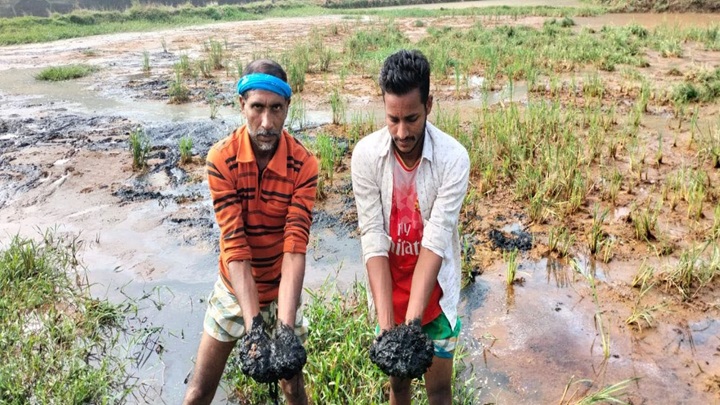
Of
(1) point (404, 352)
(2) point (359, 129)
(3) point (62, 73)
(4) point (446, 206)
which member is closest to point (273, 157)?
(4) point (446, 206)

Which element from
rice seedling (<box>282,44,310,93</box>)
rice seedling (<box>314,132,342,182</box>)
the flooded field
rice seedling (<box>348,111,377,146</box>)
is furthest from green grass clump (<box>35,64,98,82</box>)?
rice seedling (<box>314,132,342,182</box>)

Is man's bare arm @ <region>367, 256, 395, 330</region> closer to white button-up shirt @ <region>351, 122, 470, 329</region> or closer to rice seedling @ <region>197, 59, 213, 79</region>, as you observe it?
white button-up shirt @ <region>351, 122, 470, 329</region>

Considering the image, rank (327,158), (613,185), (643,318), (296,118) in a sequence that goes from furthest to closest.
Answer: (296,118) < (327,158) < (613,185) < (643,318)

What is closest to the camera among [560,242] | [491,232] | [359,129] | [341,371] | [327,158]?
[341,371]

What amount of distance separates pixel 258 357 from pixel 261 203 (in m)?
0.66

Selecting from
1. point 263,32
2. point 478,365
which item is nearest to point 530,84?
point 478,365

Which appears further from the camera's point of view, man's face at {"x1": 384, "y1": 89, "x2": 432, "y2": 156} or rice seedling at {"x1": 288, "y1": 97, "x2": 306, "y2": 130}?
rice seedling at {"x1": 288, "y1": 97, "x2": 306, "y2": 130}

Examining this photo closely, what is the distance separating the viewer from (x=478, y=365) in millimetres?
3066

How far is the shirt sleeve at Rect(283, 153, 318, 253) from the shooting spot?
7.00 ft

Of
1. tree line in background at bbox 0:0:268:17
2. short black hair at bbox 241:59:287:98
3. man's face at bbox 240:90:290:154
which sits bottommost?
man's face at bbox 240:90:290:154

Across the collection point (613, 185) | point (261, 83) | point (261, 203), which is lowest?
point (613, 185)

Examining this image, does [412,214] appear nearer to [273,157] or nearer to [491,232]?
[273,157]

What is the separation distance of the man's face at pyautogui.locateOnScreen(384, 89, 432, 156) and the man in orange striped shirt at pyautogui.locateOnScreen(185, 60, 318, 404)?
18.5 inches

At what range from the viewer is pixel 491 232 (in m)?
4.48
